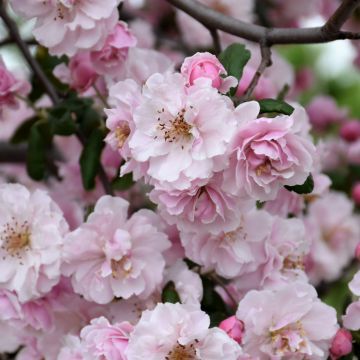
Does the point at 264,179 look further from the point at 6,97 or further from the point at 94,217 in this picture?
the point at 6,97

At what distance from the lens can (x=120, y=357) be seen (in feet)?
4.17

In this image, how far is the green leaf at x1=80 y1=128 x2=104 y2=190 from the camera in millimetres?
1710

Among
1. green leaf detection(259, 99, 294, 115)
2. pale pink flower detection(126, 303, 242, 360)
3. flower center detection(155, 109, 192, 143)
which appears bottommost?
pale pink flower detection(126, 303, 242, 360)

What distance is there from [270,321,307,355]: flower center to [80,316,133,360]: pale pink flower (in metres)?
0.23

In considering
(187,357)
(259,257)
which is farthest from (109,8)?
(187,357)

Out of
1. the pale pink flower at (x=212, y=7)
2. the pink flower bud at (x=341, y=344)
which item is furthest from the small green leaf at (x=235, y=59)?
the pale pink flower at (x=212, y=7)

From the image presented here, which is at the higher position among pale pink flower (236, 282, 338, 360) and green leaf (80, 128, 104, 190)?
pale pink flower (236, 282, 338, 360)

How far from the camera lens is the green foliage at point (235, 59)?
4.62 feet

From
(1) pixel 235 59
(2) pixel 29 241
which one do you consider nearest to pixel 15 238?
(2) pixel 29 241

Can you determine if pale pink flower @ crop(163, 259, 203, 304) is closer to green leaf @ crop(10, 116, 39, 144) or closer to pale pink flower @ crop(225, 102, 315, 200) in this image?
pale pink flower @ crop(225, 102, 315, 200)

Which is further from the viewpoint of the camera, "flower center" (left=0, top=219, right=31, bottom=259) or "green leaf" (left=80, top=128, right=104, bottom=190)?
"green leaf" (left=80, top=128, right=104, bottom=190)

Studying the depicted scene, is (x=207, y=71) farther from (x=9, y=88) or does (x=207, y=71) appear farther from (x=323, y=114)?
(x=323, y=114)

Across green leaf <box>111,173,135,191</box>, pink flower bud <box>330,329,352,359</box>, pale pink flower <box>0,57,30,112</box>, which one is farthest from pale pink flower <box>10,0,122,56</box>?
pink flower bud <box>330,329,352,359</box>

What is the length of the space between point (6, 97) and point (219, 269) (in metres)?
0.55
